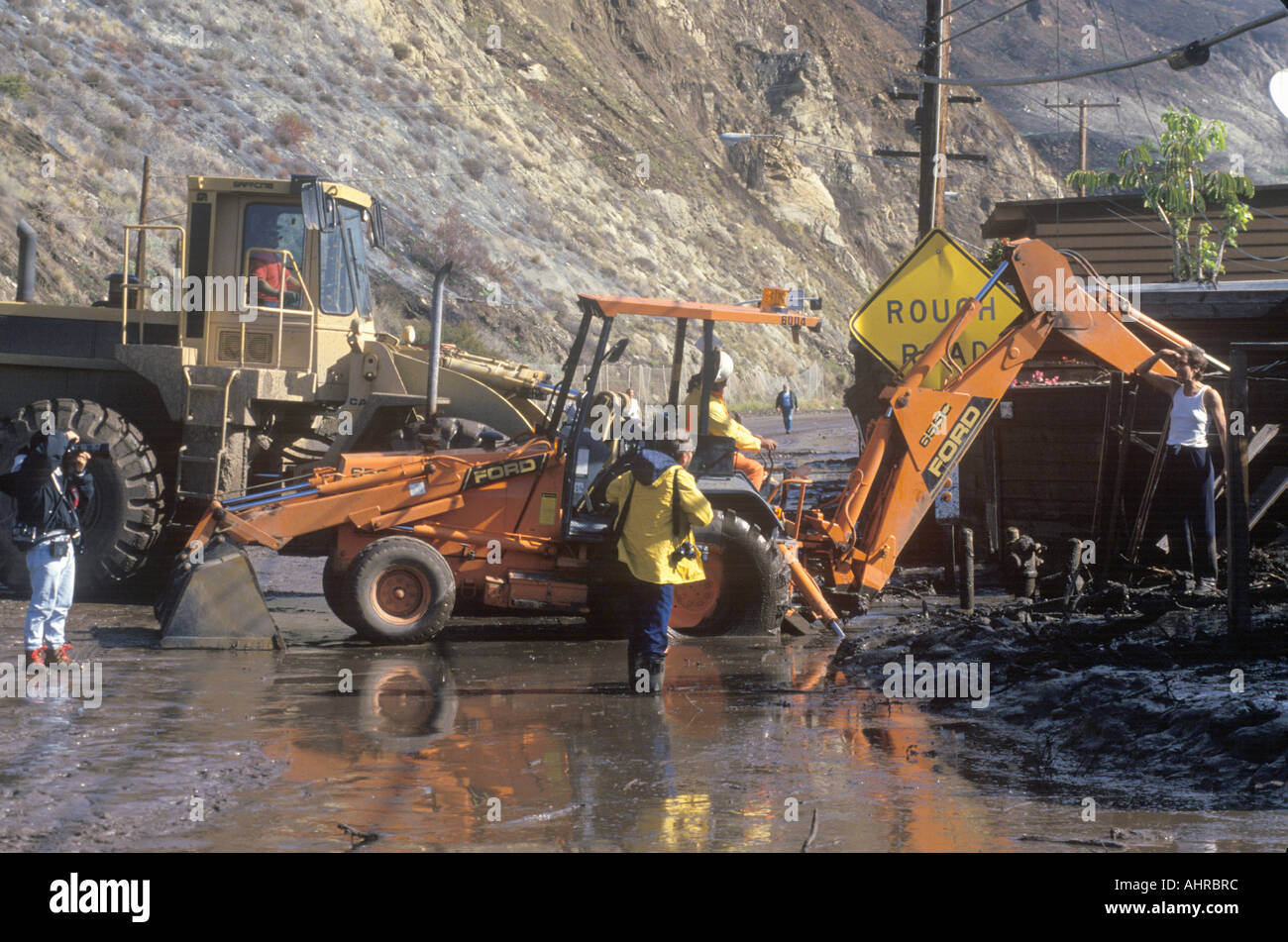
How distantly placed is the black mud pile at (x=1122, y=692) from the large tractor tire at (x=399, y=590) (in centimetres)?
308

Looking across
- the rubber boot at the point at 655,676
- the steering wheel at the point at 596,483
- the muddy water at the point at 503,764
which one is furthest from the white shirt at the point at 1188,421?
the rubber boot at the point at 655,676

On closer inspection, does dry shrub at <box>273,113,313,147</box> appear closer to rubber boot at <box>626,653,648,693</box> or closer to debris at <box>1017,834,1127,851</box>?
rubber boot at <box>626,653,648,693</box>

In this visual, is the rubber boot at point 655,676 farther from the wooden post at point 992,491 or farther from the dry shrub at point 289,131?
the dry shrub at point 289,131

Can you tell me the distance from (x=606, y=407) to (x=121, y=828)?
599cm

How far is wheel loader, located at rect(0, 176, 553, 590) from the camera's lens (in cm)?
1364

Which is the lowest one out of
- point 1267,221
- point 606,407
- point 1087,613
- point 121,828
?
point 121,828

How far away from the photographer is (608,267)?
51.3 meters

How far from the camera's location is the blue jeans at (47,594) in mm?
9938

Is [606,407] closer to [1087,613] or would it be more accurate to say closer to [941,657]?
[941,657]

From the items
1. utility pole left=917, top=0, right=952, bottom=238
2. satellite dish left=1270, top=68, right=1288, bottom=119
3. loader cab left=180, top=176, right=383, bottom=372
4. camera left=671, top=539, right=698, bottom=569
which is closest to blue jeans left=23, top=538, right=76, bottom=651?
camera left=671, top=539, right=698, bottom=569

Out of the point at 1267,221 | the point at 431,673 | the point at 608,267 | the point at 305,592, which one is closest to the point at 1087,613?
the point at 431,673

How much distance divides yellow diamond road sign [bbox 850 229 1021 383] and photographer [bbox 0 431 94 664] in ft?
23.7

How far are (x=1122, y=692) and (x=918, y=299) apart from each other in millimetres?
6492

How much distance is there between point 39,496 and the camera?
9.97m
